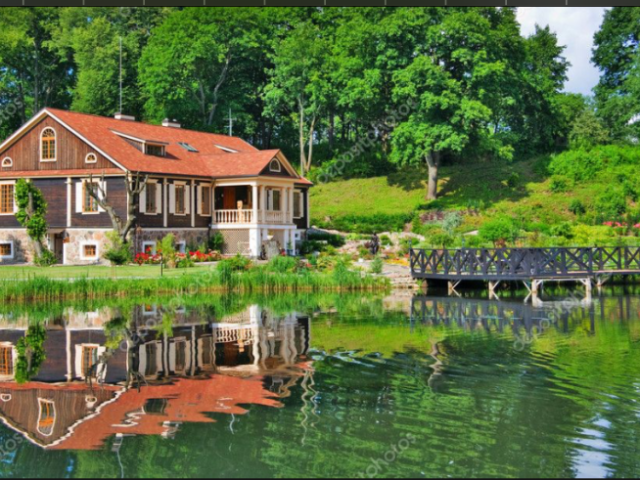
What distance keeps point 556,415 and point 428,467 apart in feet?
11.4

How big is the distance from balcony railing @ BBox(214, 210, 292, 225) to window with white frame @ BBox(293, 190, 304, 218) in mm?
2976

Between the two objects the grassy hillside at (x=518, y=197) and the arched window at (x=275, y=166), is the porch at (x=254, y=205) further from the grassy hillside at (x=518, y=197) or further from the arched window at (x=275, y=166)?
the grassy hillside at (x=518, y=197)

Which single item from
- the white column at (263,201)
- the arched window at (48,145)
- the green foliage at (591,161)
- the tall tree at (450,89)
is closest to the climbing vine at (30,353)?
the arched window at (48,145)

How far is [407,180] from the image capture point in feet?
187

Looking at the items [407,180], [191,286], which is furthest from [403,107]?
[191,286]

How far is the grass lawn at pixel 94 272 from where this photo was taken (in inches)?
1211

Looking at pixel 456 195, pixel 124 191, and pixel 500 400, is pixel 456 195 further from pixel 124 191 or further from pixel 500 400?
pixel 500 400

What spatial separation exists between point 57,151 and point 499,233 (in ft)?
74.3

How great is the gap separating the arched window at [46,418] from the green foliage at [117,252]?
833 inches

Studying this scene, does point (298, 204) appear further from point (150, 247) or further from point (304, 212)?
point (150, 247)

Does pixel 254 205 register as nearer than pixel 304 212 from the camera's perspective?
Yes

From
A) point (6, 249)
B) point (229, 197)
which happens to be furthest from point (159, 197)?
point (6, 249)

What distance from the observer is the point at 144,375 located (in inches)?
624

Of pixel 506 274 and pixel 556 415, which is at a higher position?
pixel 506 274
